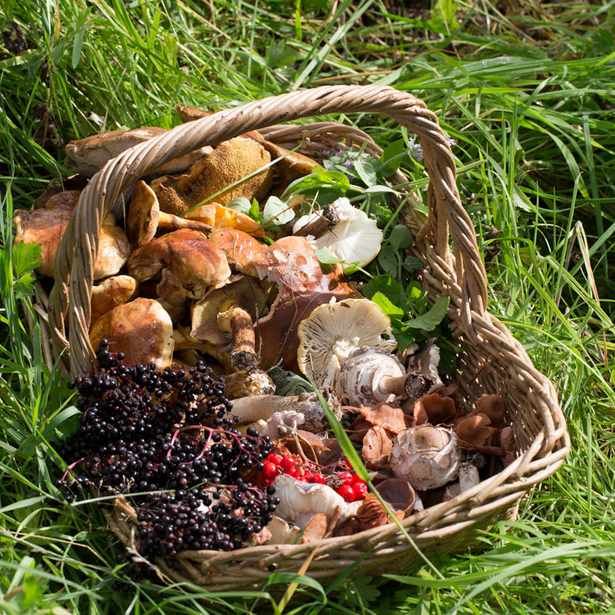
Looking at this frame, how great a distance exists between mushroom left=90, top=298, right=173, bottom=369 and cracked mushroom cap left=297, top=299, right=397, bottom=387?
1.25 ft

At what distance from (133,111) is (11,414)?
4.47ft

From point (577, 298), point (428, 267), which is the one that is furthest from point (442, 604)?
point (577, 298)

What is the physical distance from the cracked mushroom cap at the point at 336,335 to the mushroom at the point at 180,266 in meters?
0.28

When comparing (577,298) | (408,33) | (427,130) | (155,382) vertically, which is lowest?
(577,298)

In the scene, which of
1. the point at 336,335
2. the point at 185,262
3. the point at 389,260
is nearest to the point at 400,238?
the point at 389,260

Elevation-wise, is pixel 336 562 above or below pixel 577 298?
above

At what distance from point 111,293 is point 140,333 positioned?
17 centimetres

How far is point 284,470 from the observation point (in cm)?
240

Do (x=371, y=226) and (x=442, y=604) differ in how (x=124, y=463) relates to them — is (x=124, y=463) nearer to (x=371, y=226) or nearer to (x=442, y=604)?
(x=442, y=604)

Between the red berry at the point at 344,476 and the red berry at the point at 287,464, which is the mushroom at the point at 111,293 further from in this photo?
the red berry at the point at 344,476

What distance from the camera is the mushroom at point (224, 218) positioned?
296cm

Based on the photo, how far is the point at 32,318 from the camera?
267 centimetres

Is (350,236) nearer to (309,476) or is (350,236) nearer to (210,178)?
(210,178)

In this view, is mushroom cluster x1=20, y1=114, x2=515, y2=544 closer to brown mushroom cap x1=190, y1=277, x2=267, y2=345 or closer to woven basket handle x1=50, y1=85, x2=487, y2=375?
brown mushroom cap x1=190, y1=277, x2=267, y2=345
